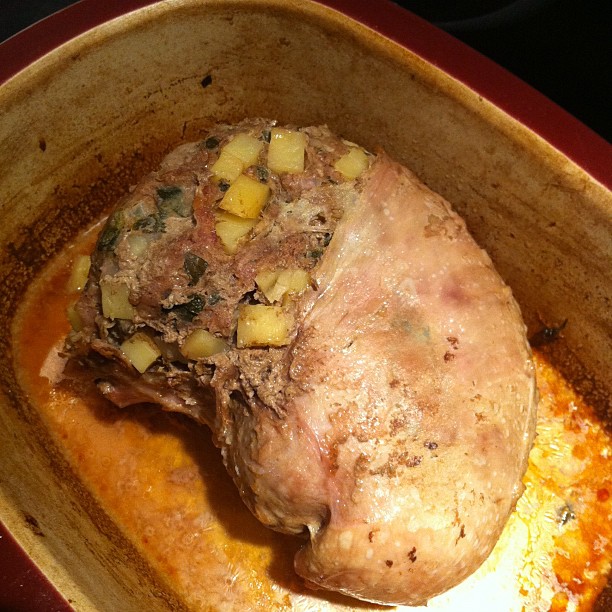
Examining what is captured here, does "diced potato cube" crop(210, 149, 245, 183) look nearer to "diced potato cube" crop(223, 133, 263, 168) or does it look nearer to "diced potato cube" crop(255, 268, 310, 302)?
"diced potato cube" crop(223, 133, 263, 168)

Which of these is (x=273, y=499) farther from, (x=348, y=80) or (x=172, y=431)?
(x=348, y=80)

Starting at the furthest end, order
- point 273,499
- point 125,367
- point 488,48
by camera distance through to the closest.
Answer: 1. point 488,48
2. point 125,367
3. point 273,499

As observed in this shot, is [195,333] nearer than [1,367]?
Yes

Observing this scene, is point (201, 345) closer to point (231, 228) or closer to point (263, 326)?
point (263, 326)

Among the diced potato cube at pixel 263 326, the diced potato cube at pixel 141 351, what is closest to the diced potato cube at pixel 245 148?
the diced potato cube at pixel 263 326

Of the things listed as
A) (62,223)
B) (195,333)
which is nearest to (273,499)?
(195,333)


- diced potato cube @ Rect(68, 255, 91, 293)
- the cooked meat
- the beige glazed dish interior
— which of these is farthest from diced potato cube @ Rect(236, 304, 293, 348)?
diced potato cube @ Rect(68, 255, 91, 293)
